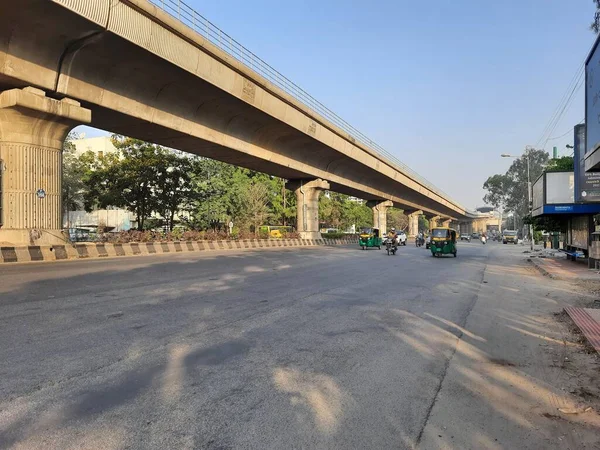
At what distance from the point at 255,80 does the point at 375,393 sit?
851 inches

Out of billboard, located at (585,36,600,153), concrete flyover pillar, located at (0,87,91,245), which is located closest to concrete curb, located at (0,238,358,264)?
concrete flyover pillar, located at (0,87,91,245)

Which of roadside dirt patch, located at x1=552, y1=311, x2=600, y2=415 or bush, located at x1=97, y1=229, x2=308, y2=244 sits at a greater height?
bush, located at x1=97, y1=229, x2=308, y2=244

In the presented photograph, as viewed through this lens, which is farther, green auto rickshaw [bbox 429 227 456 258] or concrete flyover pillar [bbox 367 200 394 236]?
concrete flyover pillar [bbox 367 200 394 236]

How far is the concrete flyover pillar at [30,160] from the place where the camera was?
16.2 metres

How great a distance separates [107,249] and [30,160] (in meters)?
5.45

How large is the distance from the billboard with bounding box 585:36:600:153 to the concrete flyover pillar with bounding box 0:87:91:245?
54.2ft

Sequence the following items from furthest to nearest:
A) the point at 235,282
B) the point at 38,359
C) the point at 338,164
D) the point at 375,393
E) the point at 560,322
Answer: the point at 338,164 → the point at 235,282 → the point at 560,322 → the point at 38,359 → the point at 375,393

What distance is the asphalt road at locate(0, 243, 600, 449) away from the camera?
362 cm

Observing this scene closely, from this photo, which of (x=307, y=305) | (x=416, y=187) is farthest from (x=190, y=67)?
(x=416, y=187)

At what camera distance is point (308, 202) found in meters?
43.4

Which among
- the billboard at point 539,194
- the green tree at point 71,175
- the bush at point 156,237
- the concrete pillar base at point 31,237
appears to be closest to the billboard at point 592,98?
the billboard at point 539,194

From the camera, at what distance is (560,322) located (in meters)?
8.55

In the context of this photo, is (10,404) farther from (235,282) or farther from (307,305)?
(235,282)

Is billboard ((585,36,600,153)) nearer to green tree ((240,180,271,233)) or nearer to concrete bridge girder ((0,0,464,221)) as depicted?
concrete bridge girder ((0,0,464,221))
